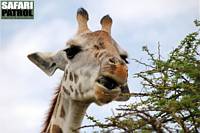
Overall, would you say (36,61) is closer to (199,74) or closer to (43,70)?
(43,70)

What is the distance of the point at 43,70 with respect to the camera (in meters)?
5.11

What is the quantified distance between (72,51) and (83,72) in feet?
1.08

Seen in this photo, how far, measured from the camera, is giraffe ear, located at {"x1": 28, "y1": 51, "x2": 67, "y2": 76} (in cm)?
504

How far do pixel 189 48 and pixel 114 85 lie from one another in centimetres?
157

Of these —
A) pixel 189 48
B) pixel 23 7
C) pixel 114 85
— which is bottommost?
pixel 114 85

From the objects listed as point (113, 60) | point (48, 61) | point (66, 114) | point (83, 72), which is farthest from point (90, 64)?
point (48, 61)

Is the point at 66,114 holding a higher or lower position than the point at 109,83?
lower

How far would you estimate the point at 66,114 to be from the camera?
191 inches

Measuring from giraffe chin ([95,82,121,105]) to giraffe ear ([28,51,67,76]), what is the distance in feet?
2.66

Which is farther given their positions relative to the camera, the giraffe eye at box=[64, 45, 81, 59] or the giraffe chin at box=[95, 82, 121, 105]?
the giraffe eye at box=[64, 45, 81, 59]

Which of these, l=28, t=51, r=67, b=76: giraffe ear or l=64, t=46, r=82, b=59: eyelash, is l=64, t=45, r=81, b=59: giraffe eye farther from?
l=28, t=51, r=67, b=76: giraffe ear

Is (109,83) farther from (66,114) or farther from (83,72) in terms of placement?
(66,114)

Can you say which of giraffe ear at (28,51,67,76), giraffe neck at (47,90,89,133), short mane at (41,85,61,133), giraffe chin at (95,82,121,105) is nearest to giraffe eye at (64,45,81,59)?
giraffe ear at (28,51,67,76)

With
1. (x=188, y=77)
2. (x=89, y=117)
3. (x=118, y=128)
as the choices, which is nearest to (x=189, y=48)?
(x=188, y=77)
